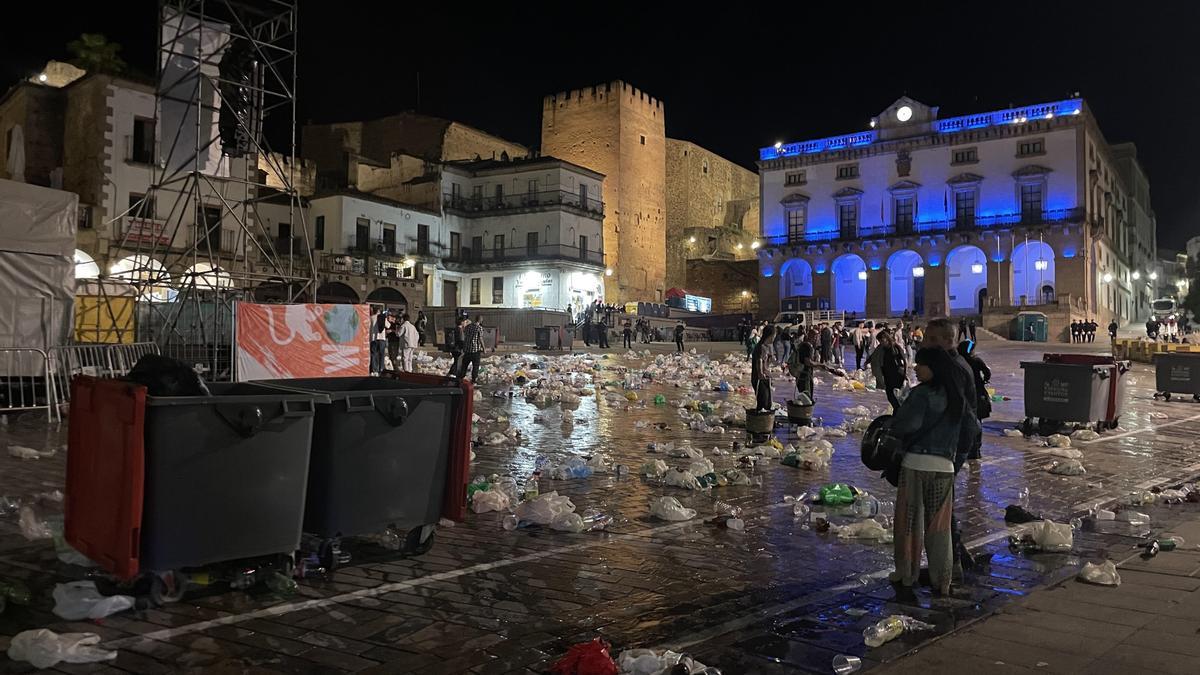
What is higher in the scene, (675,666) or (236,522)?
(236,522)

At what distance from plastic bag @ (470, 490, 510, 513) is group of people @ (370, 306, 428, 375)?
492 inches

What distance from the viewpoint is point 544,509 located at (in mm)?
5988

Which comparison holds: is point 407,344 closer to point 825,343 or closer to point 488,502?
point 825,343

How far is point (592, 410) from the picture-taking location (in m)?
13.7

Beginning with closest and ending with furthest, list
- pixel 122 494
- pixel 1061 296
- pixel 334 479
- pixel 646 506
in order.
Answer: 1. pixel 122 494
2. pixel 334 479
3. pixel 646 506
4. pixel 1061 296

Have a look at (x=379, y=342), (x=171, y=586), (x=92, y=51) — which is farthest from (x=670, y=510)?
(x=92, y=51)

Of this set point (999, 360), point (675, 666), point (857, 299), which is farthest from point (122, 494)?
point (857, 299)

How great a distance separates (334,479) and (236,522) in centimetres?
55

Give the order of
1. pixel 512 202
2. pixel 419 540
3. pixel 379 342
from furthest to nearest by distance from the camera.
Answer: pixel 512 202, pixel 379 342, pixel 419 540

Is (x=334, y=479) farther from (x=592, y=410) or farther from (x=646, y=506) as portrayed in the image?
(x=592, y=410)

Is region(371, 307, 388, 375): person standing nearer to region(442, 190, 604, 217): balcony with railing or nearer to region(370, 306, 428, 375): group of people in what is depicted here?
region(370, 306, 428, 375): group of people

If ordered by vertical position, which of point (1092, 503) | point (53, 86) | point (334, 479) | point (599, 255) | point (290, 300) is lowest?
point (1092, 503)

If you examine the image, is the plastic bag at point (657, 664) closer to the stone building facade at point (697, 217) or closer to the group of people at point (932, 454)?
the group of people at point (932, 454)

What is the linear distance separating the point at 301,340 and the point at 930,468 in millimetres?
10246
